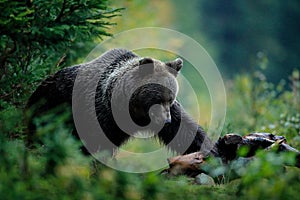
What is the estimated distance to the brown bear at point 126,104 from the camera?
5.70 meters

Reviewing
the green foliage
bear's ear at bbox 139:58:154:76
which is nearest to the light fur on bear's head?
bear's ear at bbox 139:58:154:76

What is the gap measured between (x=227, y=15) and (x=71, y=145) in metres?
29.1

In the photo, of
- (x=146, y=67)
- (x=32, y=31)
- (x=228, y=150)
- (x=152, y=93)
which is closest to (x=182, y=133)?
(x=152, y=93)

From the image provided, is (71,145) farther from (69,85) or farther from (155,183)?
(69,85)

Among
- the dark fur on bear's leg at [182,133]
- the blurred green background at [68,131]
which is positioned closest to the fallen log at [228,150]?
the blurred green background at [68,131]

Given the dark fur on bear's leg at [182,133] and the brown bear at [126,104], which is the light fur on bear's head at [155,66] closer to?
the brown bear at [126,104]

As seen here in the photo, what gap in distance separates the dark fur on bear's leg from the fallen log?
34.2 inches

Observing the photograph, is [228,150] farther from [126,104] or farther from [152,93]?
[126,104]

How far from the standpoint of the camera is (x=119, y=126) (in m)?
5.86

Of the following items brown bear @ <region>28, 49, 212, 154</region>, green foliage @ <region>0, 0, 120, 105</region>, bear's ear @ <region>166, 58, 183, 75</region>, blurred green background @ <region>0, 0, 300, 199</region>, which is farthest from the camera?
bear's ear @ <region>166, 58, 183, 75</region>

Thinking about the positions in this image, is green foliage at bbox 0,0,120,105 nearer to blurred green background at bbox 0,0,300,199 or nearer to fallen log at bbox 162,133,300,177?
blurred green background at bbox 0,0,300,199

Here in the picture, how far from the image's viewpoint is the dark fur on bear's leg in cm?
602

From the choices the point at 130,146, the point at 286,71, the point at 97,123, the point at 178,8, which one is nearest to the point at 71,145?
the point at 97,123

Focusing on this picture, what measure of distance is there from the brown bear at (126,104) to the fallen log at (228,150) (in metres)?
0.53
